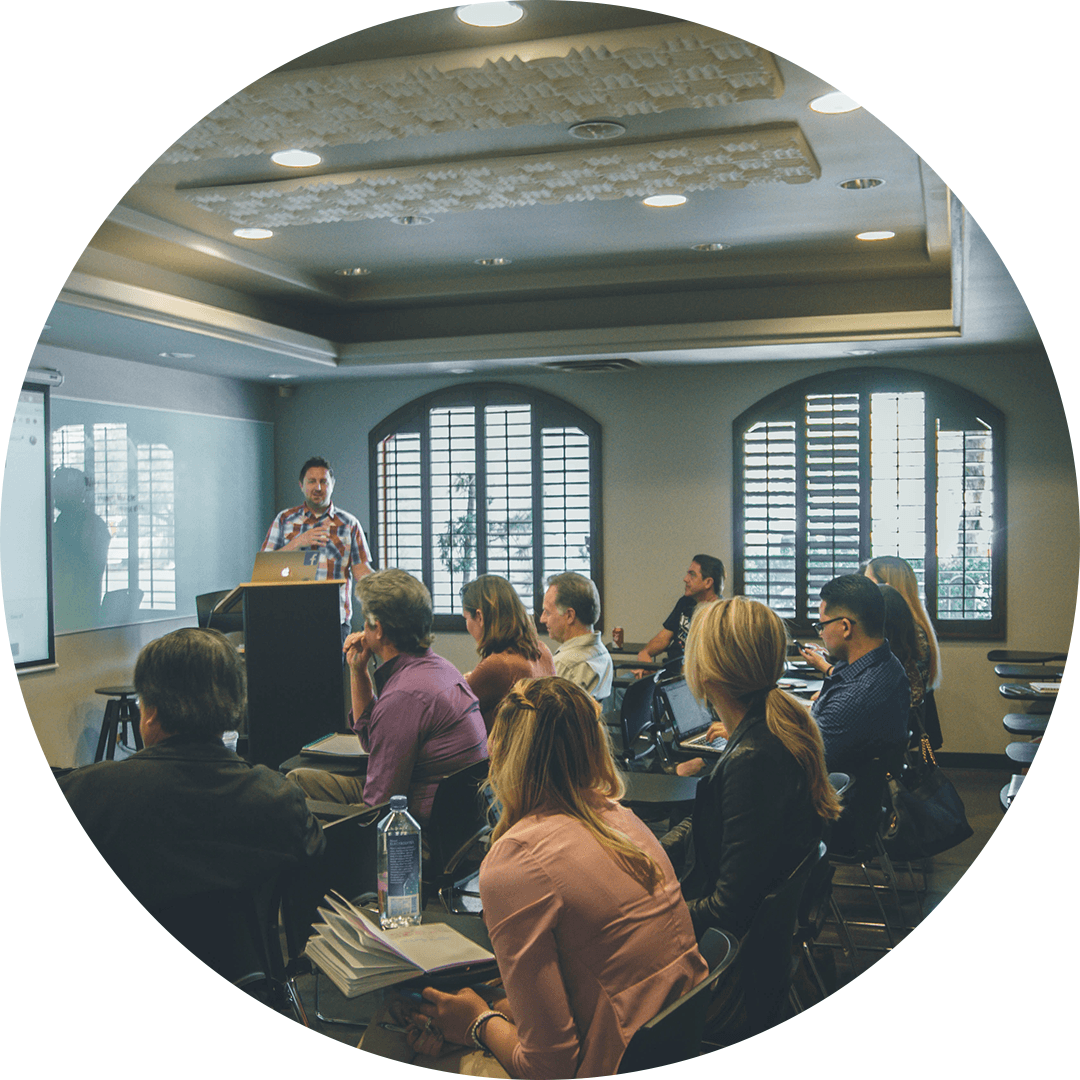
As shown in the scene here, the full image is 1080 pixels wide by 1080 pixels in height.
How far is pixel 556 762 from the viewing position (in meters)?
1.88

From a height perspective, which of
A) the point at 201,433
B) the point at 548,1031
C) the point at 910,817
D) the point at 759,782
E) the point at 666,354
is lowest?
the point at 910,817

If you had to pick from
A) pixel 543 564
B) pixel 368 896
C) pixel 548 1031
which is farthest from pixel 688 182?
pixel 543 564

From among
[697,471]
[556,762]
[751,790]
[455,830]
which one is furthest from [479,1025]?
[697,471]

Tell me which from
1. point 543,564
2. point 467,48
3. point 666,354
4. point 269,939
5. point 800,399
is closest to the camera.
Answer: point 269,939

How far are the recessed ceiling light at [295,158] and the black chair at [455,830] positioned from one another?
7.76 feet

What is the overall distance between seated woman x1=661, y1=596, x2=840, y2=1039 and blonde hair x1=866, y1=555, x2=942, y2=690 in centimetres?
239

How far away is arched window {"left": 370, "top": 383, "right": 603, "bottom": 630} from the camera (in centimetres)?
781

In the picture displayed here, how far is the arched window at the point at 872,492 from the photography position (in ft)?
22.7

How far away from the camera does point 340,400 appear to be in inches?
326

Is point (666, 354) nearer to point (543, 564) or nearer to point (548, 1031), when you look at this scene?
point (543, 564)

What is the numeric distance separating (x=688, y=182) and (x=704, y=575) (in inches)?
119

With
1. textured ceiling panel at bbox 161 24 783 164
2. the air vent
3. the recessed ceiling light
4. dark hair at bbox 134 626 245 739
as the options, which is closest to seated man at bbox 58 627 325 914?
dark hair at bbox 134 626 245 739

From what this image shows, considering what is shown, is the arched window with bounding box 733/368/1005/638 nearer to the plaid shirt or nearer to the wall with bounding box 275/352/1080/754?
the wall with bounding box 275/352/1080/754

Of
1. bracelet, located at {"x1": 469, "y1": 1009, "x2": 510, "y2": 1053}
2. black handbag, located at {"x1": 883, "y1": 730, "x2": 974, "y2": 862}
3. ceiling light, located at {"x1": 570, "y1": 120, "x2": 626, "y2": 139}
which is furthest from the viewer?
black handbag, located at {"x1": 883, "y1": 730, "x2": 974, "y2": 862}
